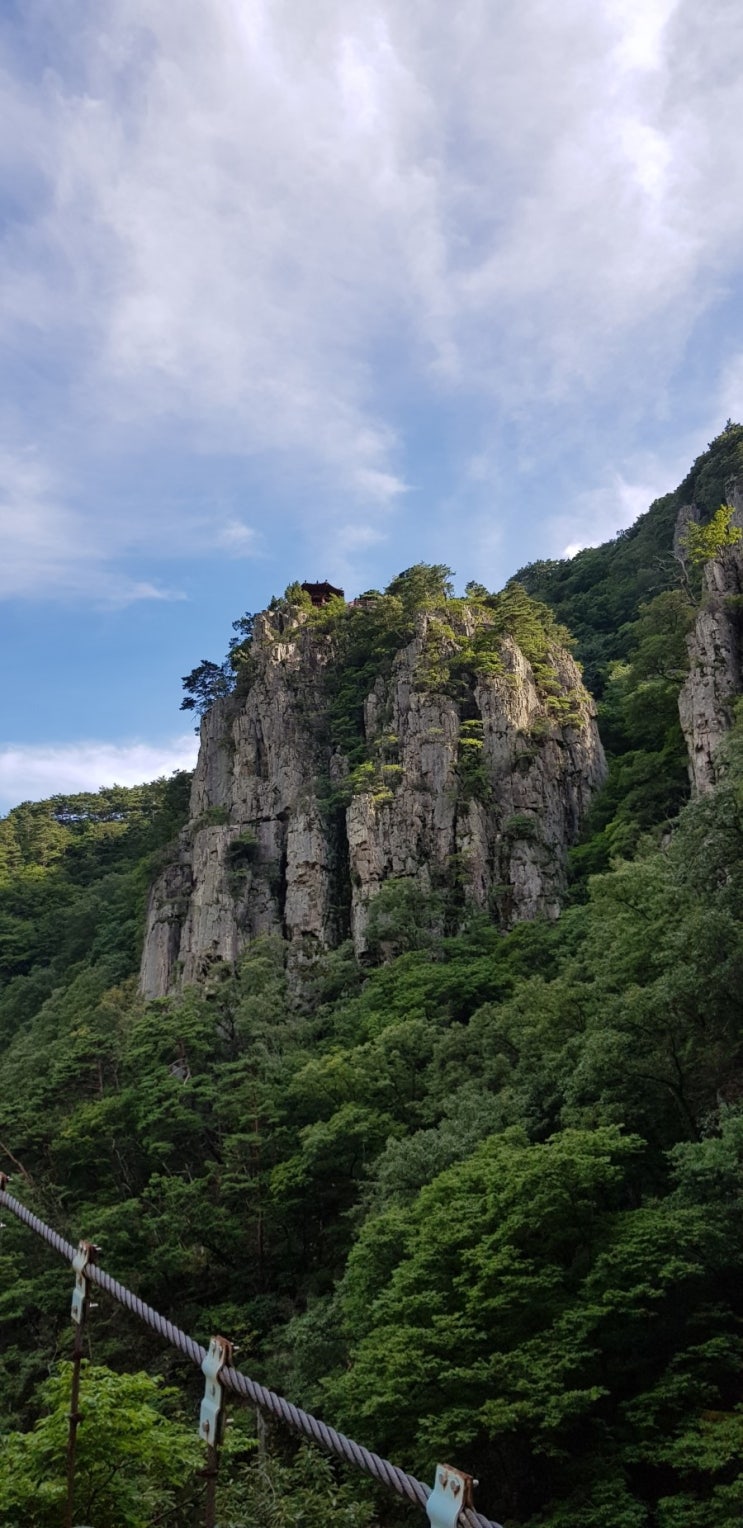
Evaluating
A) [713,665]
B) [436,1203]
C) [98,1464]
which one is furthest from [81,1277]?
[713,665]

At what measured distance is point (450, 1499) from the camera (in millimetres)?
1984

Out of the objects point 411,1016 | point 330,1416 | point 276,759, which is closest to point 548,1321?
point 330,1416

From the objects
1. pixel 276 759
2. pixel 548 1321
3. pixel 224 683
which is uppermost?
pixel 224 683

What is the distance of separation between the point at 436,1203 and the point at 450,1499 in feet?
41.0

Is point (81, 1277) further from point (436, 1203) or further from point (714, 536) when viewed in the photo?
point (714, 536)

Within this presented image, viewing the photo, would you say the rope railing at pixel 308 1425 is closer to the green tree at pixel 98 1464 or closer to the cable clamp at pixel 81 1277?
the cable clamp at pixel 81 1277

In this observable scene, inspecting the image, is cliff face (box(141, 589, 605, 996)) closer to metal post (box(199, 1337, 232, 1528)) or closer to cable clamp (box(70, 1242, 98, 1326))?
cable clamp (box(70, 1242, 98, 1326))

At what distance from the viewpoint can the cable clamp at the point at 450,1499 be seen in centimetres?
196

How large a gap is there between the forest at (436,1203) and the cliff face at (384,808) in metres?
2.12

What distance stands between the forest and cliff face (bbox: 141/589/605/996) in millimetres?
2118

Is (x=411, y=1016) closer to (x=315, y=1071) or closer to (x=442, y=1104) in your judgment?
(x=315, y=1071)

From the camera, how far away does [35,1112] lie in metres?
25.0

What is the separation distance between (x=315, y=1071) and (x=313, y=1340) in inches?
306

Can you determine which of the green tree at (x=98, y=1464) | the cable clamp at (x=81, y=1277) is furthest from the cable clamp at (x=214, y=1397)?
the green tree at (x=98, y=1464)
